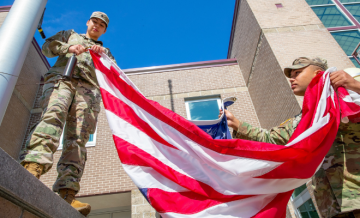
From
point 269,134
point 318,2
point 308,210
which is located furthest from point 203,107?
point 269,134

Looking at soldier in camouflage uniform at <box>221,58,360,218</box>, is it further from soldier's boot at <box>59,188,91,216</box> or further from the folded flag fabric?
soldier's boot at <box>59,188,91,216</box>

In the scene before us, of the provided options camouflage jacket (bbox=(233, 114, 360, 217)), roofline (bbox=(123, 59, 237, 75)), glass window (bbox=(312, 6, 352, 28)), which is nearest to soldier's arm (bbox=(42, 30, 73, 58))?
camouflage jacket (bbox=(233, 114, 360, 217))

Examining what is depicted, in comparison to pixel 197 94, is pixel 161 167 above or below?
below

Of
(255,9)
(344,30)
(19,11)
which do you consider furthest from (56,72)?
(344,30)

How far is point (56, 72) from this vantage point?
283 cm

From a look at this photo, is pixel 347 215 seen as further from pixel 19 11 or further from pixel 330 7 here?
pixel 330 7

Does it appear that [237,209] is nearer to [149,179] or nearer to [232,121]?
[149,179]

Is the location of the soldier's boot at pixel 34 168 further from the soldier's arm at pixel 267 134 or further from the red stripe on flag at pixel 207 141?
the soldier's arm at pixel 267 134

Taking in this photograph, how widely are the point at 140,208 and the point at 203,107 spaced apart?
13.4 feet

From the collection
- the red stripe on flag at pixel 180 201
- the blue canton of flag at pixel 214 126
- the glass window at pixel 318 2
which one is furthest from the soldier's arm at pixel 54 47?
the glass window at pixel 318 2

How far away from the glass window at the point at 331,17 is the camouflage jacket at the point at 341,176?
9.18 metres

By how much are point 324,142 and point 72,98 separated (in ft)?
8.32

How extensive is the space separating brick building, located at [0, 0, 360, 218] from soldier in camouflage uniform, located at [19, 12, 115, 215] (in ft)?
15.0

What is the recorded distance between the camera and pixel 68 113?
9.16ft
